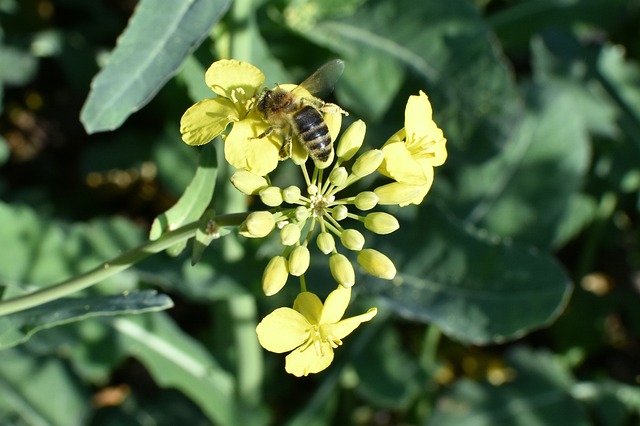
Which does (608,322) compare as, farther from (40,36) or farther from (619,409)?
(40,36)

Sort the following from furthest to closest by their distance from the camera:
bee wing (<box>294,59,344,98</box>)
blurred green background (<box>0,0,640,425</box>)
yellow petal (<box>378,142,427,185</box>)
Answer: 1. blurred green background (<box>0,0,640,425</box>)
2. bee wing (<box>294,59,344,98</box>)
3. yellow petal (<box>378,142,427,185</box>)

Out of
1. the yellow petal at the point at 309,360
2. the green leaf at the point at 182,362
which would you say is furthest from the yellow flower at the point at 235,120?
the green leaf at the point at 182,362

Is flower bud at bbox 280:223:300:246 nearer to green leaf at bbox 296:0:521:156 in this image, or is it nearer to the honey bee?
the honey bee

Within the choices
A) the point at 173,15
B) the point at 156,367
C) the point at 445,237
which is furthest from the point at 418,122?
the point at 156,367

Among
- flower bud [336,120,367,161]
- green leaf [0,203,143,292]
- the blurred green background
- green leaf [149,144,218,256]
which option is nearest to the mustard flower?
flower bud [336,120,367,161]

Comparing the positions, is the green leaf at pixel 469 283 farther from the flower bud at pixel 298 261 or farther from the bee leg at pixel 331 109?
the flower bud at pixel 298 261
